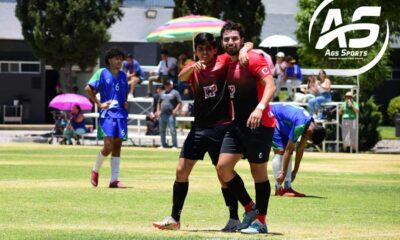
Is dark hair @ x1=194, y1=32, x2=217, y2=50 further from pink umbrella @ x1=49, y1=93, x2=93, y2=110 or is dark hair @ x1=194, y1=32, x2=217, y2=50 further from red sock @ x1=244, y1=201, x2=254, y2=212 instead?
pink umbrella @ x1=49, y1=93, x2=93, y2=110

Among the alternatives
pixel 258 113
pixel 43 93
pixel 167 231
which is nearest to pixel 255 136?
pixel 258 113

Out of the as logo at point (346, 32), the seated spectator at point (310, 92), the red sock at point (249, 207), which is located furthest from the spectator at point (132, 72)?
the red sock at point (249, 207)

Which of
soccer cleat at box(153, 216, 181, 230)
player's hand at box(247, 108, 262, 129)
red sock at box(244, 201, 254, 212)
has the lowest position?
soccer cleat at box(153, 216, 181, 230)

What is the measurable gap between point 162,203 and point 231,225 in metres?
3.48

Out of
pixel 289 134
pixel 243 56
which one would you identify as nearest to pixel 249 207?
pixel 243 56

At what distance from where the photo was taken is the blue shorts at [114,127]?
759 inches

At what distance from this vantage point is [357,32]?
44.2 metres

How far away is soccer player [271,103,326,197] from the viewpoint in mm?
17203

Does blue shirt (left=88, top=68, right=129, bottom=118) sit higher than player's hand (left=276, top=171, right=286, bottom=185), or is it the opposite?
blue shirt (left=88, top=68, right=129, bottom=118)

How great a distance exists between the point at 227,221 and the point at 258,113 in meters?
2.23

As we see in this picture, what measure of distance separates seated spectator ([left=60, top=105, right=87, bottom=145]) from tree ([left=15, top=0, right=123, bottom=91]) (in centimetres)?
707

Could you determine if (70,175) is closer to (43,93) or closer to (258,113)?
(258,113)

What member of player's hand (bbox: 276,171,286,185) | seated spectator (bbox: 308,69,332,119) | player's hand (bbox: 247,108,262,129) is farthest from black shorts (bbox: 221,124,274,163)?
seated spectator (bbox: 308,69,332,119)

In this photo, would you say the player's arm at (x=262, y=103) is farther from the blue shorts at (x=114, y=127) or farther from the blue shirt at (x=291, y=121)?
the blue shorts at (x=114, y=127)
